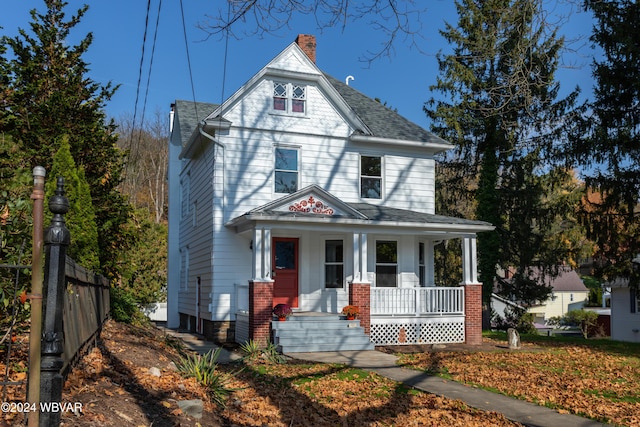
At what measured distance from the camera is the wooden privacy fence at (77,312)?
5.80 metres

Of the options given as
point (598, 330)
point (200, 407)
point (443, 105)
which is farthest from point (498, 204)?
point (200, 407)

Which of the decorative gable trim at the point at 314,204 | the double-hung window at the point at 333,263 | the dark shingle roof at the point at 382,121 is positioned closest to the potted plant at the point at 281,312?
the decorative gable trim at the point at 314,204

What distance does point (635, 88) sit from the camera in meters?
18.5

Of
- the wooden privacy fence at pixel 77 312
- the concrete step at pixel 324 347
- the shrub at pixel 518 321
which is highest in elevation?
the wooden privacy fence at pixel 77 312

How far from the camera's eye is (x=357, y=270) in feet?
52.7

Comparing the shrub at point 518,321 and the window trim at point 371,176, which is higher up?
the window trim at point 371,176

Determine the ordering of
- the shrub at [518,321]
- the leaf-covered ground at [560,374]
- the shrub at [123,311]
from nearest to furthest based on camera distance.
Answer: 1. the leaf-covered ground at [560,374]
2. the shrub at [123,311]
3. the shrub at [518,321]

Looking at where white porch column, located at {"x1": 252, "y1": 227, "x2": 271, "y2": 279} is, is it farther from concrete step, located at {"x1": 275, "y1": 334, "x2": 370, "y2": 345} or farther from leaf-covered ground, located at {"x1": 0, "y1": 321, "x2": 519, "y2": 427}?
leaf-covered ground, located at {"x1": 0, "y1": 321, "x2": 519, "y2": 427}

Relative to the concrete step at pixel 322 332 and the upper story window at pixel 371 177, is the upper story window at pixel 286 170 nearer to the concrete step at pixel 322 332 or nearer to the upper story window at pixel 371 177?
the upper story window at pixel 371 177

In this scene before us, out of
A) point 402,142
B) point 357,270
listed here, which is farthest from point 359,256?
point 402,142

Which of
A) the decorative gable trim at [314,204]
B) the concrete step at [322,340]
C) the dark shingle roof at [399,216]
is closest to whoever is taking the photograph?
the concrete step at [322,340]

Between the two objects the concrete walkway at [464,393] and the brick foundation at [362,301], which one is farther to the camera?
the brick foundation at [362,301]

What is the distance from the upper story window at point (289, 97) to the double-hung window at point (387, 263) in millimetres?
5037

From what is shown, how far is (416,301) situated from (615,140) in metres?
8.60
